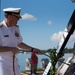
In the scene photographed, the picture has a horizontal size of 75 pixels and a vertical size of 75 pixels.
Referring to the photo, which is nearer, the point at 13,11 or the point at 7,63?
the point at 7,63

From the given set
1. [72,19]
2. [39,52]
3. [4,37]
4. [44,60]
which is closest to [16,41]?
[4,37]

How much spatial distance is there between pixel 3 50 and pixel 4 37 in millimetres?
171

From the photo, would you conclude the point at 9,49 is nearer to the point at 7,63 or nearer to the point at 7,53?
the point at 7,53

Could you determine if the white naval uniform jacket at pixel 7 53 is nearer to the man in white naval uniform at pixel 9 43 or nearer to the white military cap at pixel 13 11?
the man in white naval uniform at pixel 9 43

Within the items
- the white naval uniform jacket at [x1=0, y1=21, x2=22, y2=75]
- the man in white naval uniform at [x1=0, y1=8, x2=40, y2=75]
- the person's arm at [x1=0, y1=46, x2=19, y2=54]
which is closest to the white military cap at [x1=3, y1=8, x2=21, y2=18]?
the man in white naval uniform at [x1=0, y1=8, x2=40, y2=75]

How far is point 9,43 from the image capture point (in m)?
4.15

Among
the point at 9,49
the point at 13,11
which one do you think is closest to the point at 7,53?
the point at 9,49

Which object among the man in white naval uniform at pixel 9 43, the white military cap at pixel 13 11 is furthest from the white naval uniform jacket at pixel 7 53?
the white military cap at pixel 13 11

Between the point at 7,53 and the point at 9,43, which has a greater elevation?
the point at 9,43

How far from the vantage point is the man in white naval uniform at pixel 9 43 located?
4.12 m

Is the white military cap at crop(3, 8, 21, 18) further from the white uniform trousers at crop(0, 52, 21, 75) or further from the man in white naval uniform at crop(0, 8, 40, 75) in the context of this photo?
the white uniform trousers at crop(0, 52, 21, 75)

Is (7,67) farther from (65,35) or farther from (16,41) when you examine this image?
(65,35)

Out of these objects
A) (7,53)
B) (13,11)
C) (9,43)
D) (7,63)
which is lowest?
(7,63)

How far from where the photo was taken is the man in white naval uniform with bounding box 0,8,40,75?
4.12 metres
